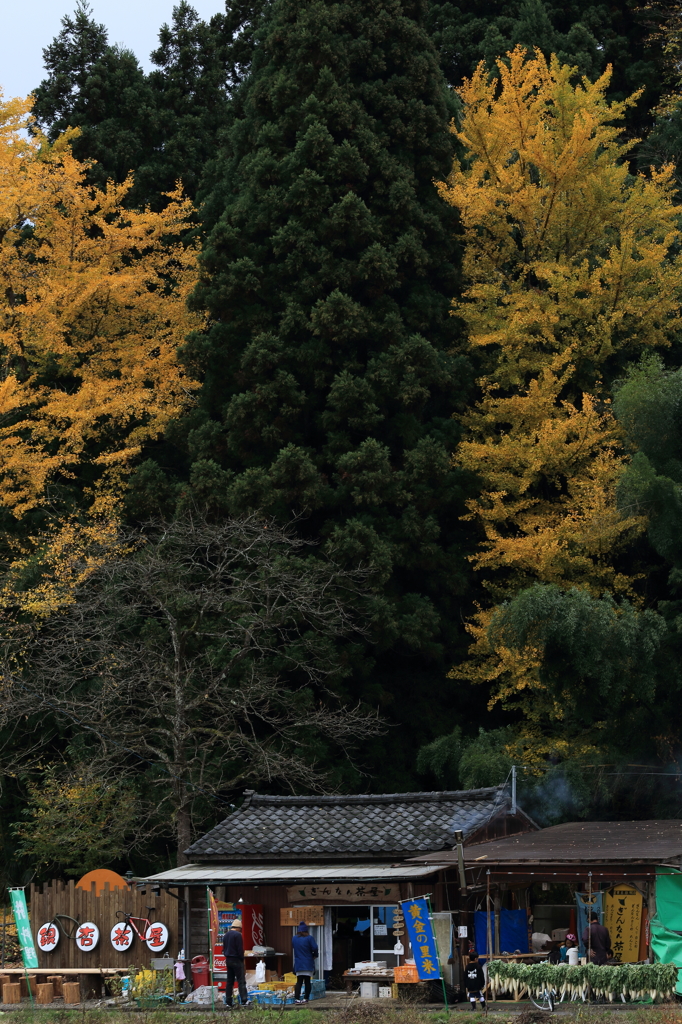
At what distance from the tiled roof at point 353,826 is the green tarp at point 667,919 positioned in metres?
3.81

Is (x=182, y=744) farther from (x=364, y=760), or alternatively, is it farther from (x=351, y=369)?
(x=351, y=369)

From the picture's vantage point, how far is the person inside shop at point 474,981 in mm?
17031

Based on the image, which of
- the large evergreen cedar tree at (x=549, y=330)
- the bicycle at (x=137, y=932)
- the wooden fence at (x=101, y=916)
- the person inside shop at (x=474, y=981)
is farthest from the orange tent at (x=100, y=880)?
the large evergreen cedar tree at (x=549, y=330)

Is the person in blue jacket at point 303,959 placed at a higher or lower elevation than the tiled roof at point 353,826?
lower

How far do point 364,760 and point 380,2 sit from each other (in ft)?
66.8

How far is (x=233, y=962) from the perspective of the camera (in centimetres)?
1812

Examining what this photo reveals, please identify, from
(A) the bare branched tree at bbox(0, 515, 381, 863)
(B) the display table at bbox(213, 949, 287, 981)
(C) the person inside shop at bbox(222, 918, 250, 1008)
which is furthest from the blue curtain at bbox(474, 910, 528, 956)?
(A) the bare branched tree at bbox(0, 515, 381, 863)

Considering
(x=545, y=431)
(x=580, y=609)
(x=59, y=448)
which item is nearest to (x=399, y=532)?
(x=545, y=431)

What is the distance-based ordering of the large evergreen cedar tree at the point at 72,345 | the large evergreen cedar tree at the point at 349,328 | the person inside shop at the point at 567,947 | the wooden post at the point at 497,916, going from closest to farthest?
1. the person inside shop at the point at 567,947
2. the wooden post at the point at 497,916
3. the large evergreen cedar tree at the point at 349,328
4. the large evergreen cedar tree at the point at 72,345

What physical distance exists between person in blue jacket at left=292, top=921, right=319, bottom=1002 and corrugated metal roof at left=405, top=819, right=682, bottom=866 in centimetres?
208

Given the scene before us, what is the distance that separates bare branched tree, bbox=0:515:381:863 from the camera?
24688 mm

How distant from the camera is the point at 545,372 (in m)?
27.8

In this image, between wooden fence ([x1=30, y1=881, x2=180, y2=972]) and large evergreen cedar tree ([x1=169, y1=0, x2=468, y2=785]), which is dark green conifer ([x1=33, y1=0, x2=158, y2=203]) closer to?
large evergreen cedar tree ([x1=169, y1=0, x2=468, y2=785])

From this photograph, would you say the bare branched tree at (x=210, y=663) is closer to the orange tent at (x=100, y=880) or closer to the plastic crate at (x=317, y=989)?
the orange tent at (x=100, y=880)
